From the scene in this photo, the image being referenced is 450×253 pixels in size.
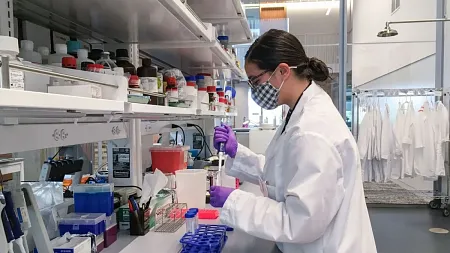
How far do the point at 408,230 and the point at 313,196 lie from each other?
10.5 ft

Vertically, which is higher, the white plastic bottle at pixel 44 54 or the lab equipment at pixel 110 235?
the white plastic bottle at pixel 44 54

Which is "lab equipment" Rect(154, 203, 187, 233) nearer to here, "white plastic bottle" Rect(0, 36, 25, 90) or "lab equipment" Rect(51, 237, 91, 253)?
"lab equipment" Rect(51, 237, 91, 253)

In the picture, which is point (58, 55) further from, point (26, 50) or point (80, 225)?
point (80, 225)

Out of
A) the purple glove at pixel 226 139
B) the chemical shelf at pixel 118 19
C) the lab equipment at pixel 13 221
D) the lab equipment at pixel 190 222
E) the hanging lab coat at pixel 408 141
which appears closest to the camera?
the lab equipment at pixel 13 221

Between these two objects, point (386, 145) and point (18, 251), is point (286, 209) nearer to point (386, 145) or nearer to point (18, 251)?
point (18, 251)

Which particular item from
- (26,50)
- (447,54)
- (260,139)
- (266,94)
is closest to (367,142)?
(260,139)

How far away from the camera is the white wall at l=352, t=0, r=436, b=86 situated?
4984 millimetres

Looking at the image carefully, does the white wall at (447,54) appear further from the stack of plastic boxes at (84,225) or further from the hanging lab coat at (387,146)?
the stack of plastic boxes at (84,225)

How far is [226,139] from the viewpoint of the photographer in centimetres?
175

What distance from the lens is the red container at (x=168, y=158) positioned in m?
2.21

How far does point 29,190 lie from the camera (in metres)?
1.00

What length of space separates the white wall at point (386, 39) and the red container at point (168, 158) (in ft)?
12.0

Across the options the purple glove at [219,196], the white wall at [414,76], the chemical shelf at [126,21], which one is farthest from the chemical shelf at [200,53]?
the white wall at [414,76]

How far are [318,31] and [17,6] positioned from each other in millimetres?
8939
